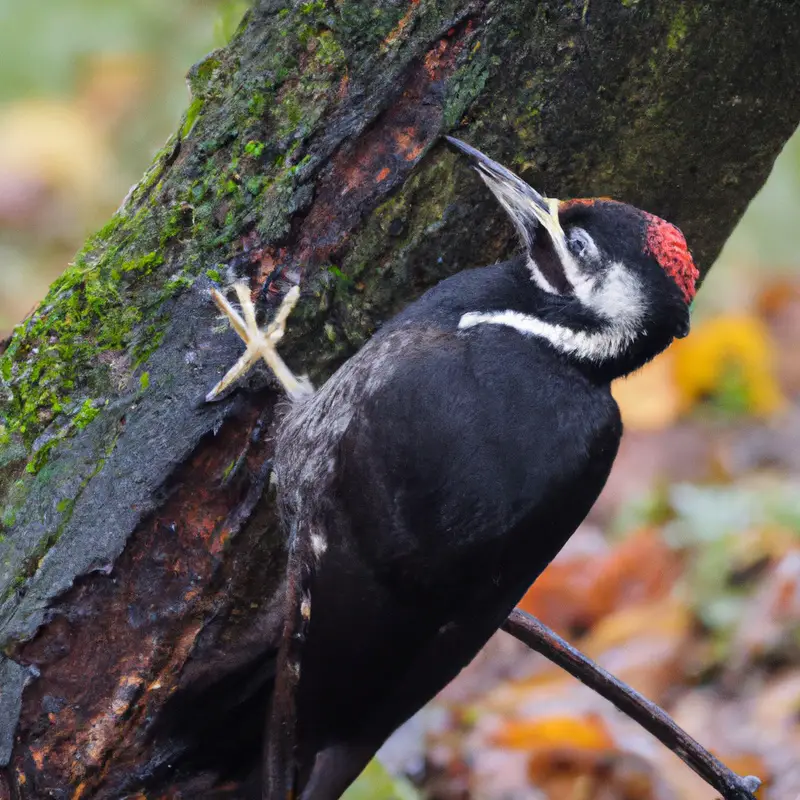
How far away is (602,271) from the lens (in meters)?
2.47

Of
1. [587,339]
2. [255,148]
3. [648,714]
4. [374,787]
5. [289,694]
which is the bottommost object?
[648,714]

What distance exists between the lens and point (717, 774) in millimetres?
2494

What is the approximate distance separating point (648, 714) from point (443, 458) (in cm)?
74

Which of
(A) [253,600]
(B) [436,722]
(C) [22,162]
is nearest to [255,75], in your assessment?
(A) [253,600]

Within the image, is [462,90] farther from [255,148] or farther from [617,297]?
[617,297]

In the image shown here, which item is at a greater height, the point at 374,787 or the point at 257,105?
the point at 257,105

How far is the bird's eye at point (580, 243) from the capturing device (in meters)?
2.44

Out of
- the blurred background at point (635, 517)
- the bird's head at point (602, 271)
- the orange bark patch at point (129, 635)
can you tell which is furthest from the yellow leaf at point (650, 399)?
the orange bark patch at point (129, 635)

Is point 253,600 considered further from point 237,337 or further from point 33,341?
point 33,341

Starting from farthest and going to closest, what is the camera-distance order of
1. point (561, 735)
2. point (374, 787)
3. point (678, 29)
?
point (561, 735), point (374, 787), point (678, 29)

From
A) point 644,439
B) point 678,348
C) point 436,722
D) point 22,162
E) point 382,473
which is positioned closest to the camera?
point 382,473

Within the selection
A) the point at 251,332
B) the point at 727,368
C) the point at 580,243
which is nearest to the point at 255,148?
the point at 251,332

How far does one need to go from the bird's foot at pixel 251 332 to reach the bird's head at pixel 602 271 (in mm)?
497

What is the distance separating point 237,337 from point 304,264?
0.67ft
